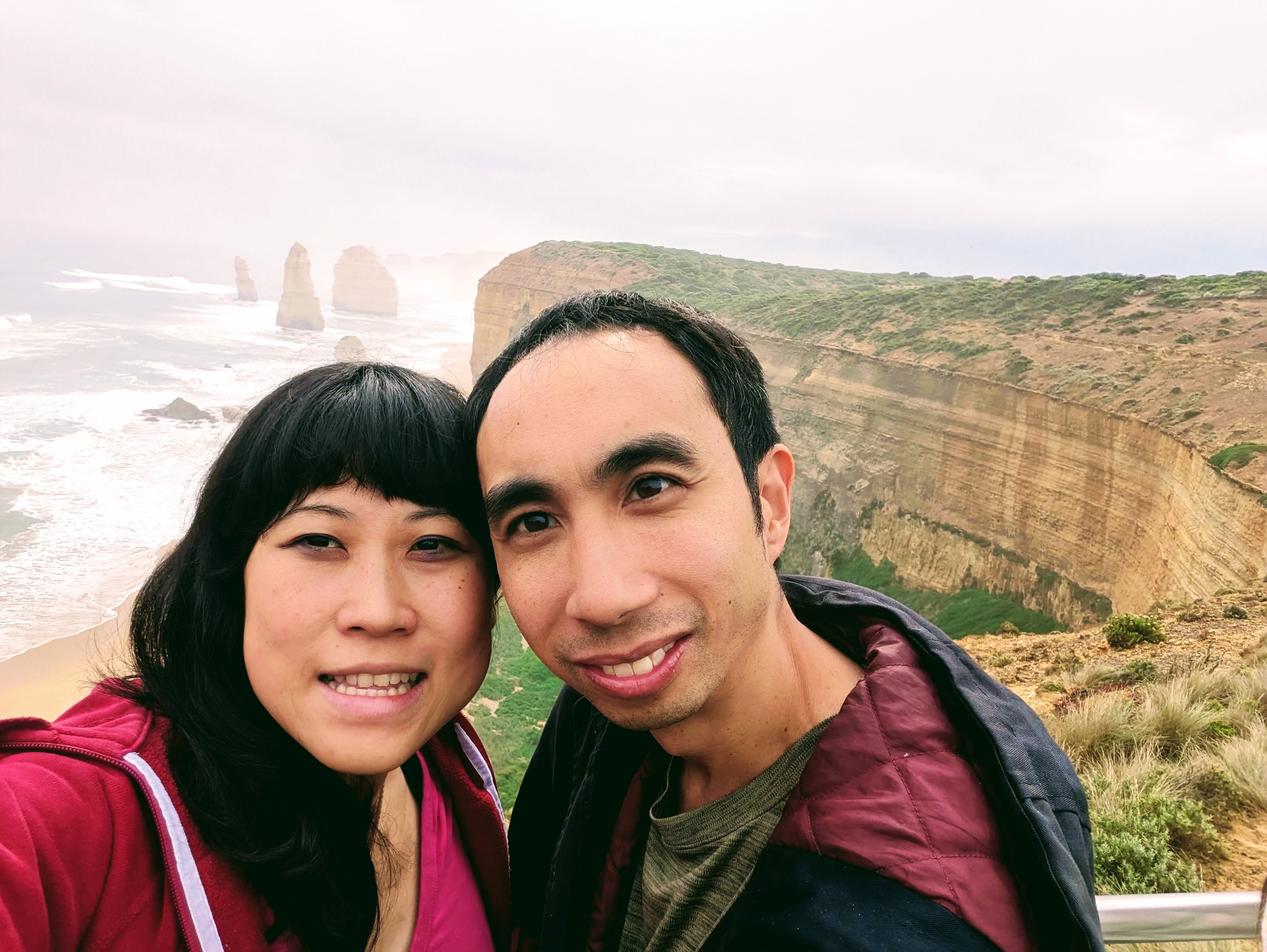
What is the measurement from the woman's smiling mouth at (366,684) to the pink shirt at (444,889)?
2.24 ft

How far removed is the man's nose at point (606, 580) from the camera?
4.91 feet

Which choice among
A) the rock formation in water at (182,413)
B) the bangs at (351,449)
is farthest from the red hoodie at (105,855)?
the rock formation in water at (182,413)

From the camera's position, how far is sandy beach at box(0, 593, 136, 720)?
1420 centimetres

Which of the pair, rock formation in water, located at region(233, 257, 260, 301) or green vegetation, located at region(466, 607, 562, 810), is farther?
rock formation in water, located at region(233, 257, 260, 301)

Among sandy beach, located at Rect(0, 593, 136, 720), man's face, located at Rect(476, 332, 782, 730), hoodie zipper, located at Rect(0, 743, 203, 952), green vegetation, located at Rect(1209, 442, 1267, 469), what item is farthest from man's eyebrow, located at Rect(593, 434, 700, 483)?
sandy beach, located at Rect(0, 593, 136, 720)

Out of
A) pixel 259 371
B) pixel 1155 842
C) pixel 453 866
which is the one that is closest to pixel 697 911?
pixel 453 866

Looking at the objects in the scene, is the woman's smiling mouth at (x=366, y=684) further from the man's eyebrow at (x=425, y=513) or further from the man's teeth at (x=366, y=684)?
the man's eyebrow at (x=425, y=513)

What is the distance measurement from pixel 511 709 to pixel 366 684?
13.7 meters

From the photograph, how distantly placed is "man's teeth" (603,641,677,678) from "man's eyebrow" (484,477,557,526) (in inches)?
16.3

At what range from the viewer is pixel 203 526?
1.74m

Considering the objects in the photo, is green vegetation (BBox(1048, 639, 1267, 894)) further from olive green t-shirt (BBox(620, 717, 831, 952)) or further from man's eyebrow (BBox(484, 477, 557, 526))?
man's eyebrow (BBox(484, 477, 557, 526))

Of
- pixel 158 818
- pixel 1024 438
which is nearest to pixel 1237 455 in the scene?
pixel 1024 438

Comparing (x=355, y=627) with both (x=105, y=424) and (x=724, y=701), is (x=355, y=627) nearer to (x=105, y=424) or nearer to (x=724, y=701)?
(x=724, y=701)

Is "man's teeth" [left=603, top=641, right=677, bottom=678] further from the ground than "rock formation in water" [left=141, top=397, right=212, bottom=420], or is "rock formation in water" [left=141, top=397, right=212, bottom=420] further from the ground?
"man's teeth" [left=603, top=641, right=677, bottom=678]
